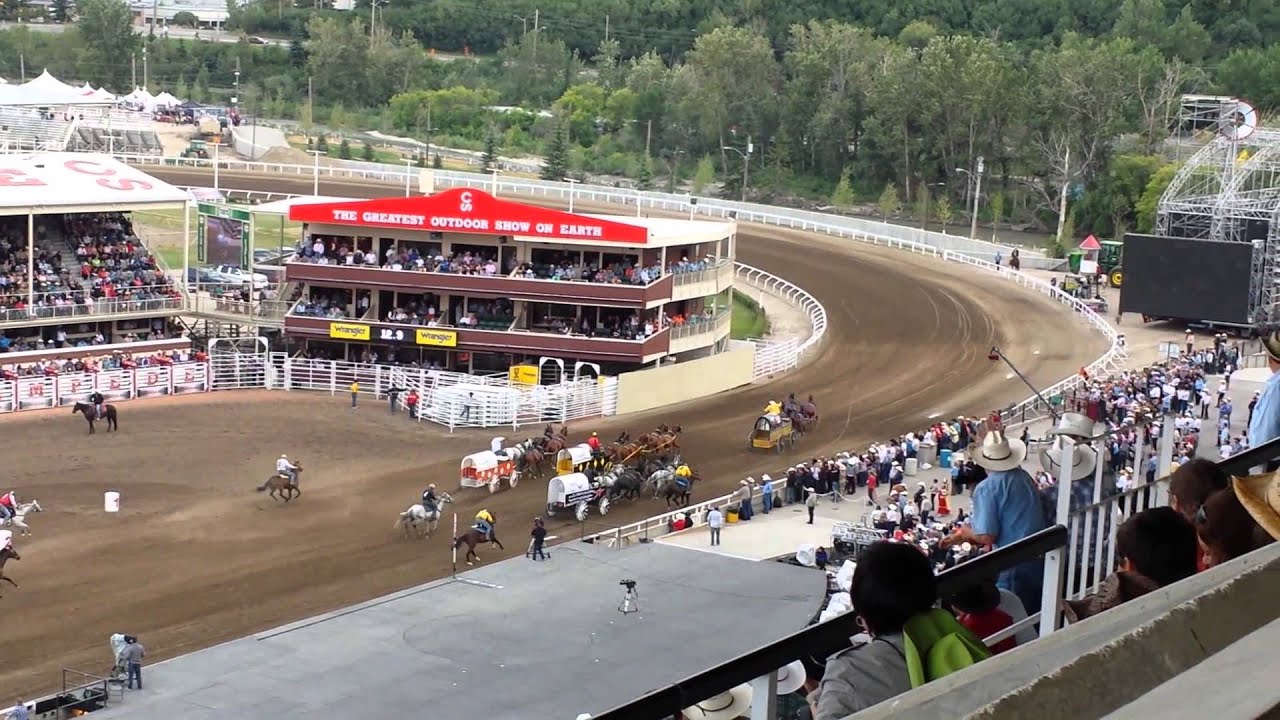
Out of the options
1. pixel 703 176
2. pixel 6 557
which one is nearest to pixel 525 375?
pixel 6 557

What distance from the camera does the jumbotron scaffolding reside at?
165 ft

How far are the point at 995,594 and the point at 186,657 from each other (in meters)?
16.0

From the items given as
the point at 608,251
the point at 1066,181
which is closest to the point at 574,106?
the point at 1066,181

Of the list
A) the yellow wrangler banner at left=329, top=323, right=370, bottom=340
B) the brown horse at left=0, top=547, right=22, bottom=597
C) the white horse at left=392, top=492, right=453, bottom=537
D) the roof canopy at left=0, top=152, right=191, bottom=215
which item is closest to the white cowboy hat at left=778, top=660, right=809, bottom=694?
the brown horse at left=0, top=547, right=22, bottom=597

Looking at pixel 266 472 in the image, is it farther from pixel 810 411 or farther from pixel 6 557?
pixel 810 411

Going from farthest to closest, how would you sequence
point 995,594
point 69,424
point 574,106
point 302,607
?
point 574,106
point 69,424
point 302,607
point 995,594

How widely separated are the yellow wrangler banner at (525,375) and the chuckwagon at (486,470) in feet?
25.7

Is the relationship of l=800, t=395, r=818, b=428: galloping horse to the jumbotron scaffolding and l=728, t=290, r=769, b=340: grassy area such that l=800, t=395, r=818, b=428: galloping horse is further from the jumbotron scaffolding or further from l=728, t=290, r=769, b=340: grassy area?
the jumbotron scaffolding

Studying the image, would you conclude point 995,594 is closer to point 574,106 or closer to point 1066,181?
point 1066,181

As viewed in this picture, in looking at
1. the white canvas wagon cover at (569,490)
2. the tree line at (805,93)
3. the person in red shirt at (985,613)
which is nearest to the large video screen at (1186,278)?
the tree line at (805,93)

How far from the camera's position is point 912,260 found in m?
65.9

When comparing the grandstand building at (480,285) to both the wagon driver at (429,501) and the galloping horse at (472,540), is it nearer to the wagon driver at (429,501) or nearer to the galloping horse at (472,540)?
the wagon driver at (429,501)

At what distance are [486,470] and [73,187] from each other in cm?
1709

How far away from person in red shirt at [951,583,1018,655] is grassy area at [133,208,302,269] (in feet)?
185
